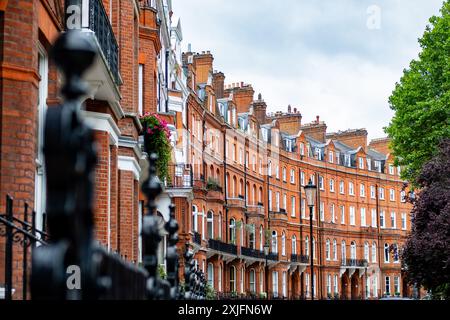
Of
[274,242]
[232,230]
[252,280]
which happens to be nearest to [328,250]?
[274,242]

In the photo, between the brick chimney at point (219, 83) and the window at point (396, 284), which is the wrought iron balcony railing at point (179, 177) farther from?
the window at point (396, 284)

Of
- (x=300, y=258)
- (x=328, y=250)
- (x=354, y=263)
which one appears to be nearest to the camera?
(x=300, y=258)

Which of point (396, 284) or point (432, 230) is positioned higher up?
point (432, 230)

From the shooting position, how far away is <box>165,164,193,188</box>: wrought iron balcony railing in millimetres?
36812

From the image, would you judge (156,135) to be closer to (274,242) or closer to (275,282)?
(274,242)

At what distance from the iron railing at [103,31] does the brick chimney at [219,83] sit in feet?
158

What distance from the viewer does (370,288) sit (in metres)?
82.9

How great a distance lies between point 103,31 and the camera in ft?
44.6

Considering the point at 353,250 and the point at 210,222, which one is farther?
the point at 353,250

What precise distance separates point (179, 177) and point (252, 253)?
2406 centimetres

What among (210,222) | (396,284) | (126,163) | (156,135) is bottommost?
(396,284)

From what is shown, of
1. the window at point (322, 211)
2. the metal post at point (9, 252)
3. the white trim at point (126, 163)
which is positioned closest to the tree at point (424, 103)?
the white trim at point (126, 163)
